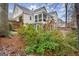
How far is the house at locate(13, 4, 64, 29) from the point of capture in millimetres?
1440

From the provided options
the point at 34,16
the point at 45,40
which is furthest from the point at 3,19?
the point at 45,40

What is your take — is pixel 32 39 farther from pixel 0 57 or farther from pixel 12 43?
pixel 0 57

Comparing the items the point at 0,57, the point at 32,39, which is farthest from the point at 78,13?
the point at 0,57

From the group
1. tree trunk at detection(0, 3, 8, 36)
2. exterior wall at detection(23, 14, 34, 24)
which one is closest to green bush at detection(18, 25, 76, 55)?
exterior wall at detection(23, 14, 34, 24)

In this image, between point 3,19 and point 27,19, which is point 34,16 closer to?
point 27,19

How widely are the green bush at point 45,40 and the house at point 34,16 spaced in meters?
0.06

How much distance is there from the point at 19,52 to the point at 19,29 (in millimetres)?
238

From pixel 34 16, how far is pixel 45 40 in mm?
274

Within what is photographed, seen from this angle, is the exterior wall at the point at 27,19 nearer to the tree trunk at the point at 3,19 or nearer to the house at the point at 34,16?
the house at the point at 34,16

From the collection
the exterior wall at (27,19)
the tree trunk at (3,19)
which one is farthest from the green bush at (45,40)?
the tree trunk at (3,19)

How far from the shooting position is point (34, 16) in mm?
1452

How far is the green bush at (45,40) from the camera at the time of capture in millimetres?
1431

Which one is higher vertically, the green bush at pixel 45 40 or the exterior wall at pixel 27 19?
the exterior wall at pixel 27 19

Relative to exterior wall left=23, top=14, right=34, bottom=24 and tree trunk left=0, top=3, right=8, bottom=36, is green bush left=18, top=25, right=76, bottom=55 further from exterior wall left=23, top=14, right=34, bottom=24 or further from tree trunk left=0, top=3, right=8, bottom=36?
tree trunk left=0, top=3, right=8, bottom=36
